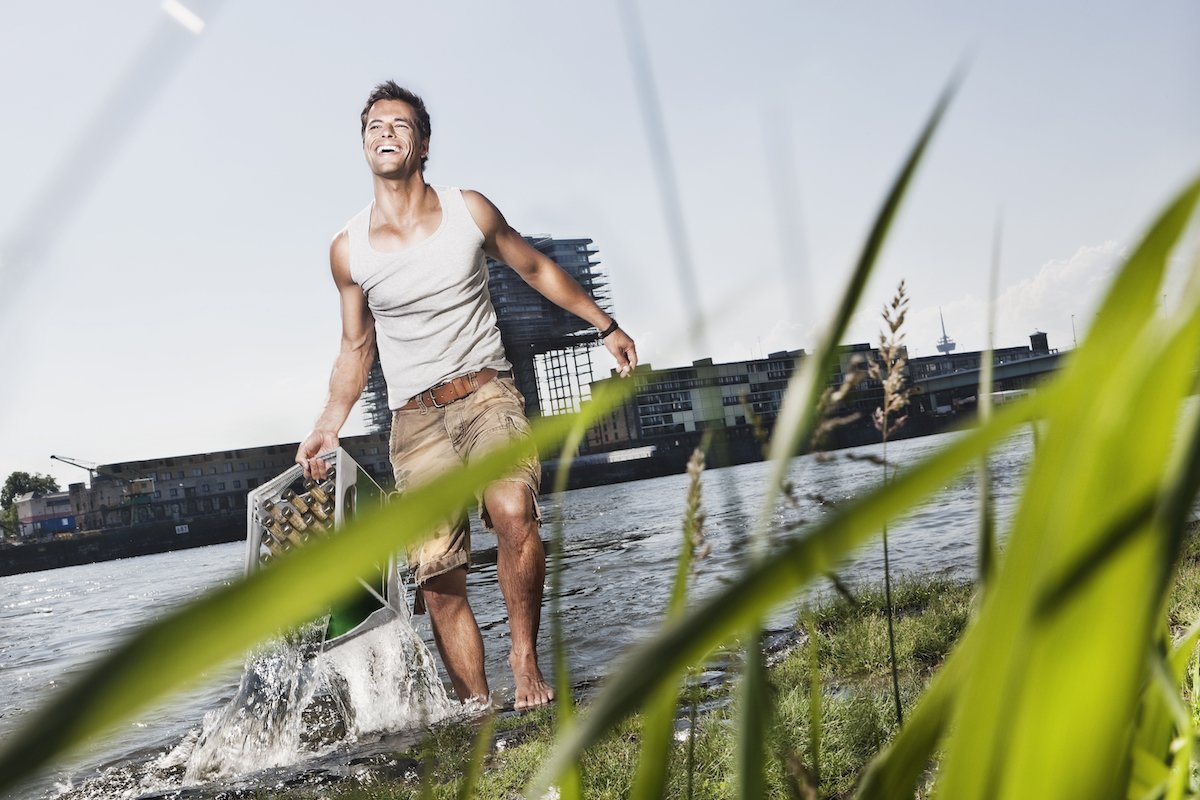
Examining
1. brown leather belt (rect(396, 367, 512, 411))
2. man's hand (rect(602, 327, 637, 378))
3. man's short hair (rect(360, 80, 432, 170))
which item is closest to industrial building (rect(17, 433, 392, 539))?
man's short hair (rect(360, 80, 432, 170))

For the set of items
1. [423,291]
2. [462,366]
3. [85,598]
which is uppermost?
[423,291]

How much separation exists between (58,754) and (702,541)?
43cm

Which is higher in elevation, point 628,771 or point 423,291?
point 423,291

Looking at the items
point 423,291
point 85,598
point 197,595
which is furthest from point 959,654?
point 85,598

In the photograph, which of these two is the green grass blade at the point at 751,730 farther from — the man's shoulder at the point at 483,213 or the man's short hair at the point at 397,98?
the man's short hair at the point at 397,98

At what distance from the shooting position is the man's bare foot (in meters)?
4.91

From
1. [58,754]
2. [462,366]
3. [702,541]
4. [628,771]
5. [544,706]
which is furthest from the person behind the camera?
[462,366]

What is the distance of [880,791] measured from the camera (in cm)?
48

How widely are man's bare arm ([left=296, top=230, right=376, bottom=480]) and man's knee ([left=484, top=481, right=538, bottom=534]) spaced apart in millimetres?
860

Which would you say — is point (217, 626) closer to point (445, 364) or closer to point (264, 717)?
point (445, 364)

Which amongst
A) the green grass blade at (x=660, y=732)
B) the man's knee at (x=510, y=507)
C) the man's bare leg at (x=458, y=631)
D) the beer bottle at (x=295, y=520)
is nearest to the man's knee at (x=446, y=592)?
the man's bare leg at (x=458, y=631)

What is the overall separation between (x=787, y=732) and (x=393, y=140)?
5169mm

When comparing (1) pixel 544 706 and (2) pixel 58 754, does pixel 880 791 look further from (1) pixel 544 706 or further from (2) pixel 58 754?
(1) pixel 544 706

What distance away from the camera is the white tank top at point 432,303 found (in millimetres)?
5246
